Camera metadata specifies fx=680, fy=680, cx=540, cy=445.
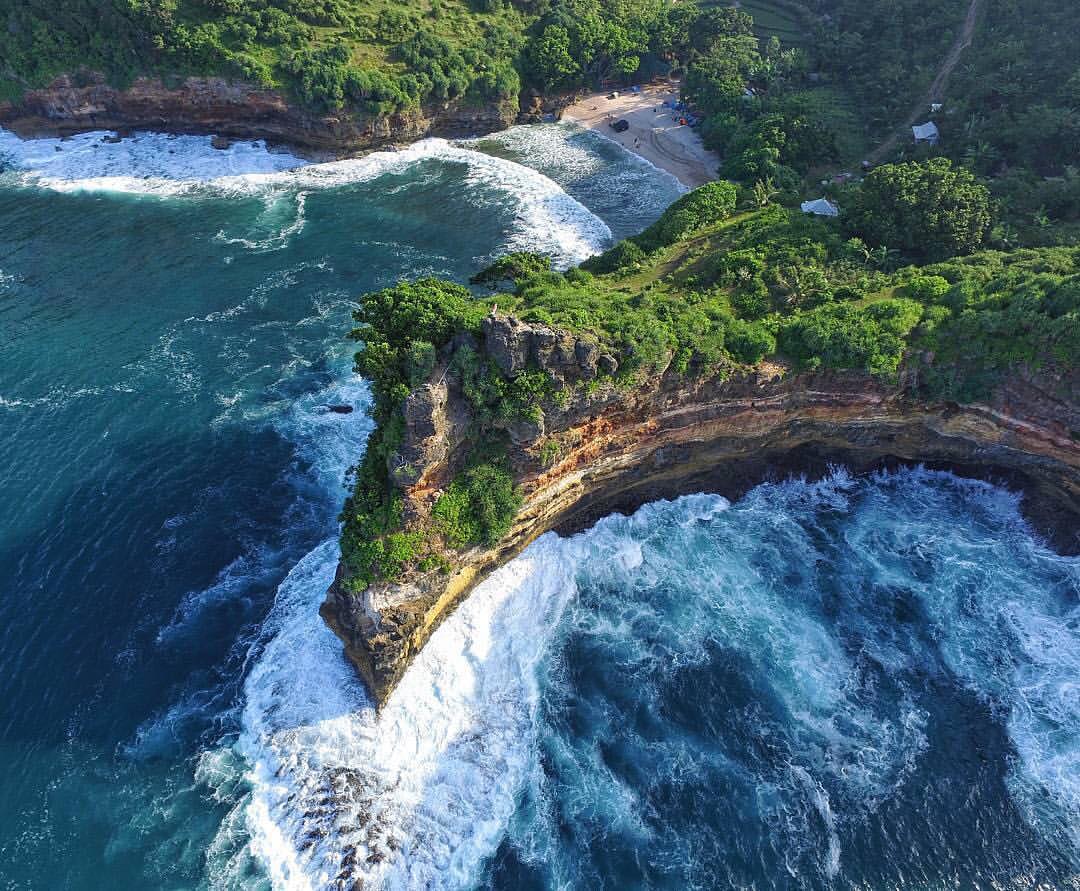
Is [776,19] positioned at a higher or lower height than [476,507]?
higher

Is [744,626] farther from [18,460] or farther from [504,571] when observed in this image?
[18,460]

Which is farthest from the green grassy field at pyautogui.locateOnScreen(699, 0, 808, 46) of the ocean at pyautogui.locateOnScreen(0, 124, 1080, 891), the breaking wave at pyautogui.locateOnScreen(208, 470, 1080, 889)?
the breaking wave at pyautogui.locateOnScreen(208, 470, 1080, 889)

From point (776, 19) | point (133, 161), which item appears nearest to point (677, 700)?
point (133, 161)

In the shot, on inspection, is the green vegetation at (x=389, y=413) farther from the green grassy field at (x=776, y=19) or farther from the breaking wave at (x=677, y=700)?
the green grassy field at (x=776, y=19)

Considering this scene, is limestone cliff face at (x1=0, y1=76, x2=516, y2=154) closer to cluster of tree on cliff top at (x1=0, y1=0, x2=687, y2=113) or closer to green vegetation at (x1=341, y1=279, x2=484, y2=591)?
cluster of tree on cliff top at (x1=0, y1=0, x2=687, y2=113)

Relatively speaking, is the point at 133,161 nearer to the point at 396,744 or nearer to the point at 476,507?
the point at 476,507

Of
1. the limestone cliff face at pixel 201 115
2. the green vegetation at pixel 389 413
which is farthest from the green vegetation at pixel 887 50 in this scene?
the green vegetation at pixel 389 413
